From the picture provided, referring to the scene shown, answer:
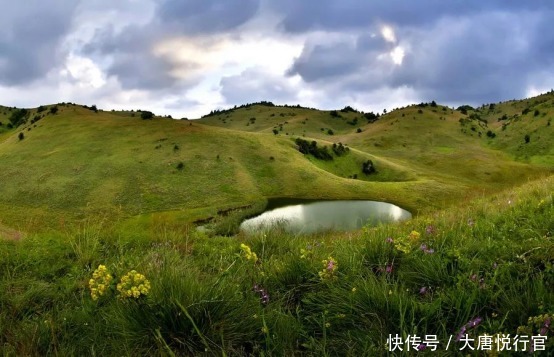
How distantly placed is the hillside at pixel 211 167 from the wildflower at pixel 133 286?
33878mm

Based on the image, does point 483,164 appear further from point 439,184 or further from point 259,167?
point 259,167

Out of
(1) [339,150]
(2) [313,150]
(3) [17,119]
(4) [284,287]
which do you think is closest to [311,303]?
(4) [284,287]

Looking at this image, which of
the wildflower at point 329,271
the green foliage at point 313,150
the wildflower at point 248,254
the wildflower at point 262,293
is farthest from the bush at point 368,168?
the wildflower at point 262,293

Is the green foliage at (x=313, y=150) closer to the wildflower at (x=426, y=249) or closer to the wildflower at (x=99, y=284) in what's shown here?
the wildflower at (x=426, y=249)

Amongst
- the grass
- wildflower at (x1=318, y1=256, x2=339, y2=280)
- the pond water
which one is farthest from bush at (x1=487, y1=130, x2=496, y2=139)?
wildflower at (x1=318, y1=256, x2=339, y2=280)

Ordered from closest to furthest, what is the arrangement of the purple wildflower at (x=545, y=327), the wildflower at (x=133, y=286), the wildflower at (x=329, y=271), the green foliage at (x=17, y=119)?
the purple wildflower at (x=545, y=327)
the wildflower at (x=133, y=286)
the wildflower at (x=329, y=271)
the green foliage at (x=17, y=119)

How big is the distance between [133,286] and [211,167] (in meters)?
62.3

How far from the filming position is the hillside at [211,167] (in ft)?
178

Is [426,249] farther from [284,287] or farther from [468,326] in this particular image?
[284,287]

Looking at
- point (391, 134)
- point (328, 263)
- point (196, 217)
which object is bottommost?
point (196, 217)

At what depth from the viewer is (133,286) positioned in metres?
4.43

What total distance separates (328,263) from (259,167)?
209ft

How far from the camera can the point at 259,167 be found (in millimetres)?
69500

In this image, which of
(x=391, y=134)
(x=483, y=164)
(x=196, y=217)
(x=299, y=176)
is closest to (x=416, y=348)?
(x=196, y=217)
